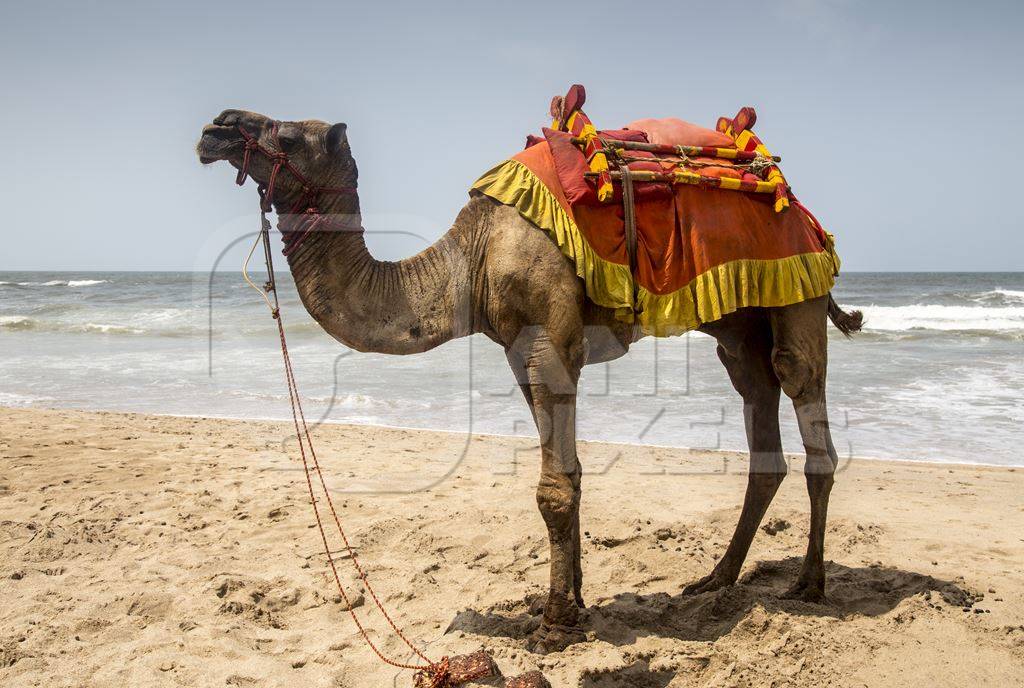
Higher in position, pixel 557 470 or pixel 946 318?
pixel 557 470

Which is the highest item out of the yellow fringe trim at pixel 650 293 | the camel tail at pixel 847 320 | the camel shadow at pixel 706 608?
the yellow fringe trim at pixel 650 293

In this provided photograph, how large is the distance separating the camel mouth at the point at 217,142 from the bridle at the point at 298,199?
43 millimetres

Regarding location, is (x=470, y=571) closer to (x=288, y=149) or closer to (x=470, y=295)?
(x=470, y=295)

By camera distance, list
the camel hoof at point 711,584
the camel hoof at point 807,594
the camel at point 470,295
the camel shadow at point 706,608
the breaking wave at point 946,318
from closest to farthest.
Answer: the camel at point 470,295 → the camel shadow at point 706,608 → the camel hoof at point 807,594 → the camel hoof at point 711,584 → the breaking wave at point 946,318

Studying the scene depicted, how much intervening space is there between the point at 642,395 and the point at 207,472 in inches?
261

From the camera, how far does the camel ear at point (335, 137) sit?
329 cm

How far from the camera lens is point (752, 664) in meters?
3.39

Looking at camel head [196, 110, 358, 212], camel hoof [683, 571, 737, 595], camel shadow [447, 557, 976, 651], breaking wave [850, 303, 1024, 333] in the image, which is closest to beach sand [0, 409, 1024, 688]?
camel shadow [447, 557, 976, 651]

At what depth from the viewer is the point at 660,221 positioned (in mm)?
3605

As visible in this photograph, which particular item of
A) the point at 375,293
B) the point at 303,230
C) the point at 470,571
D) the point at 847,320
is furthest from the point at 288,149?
the point at 847,320

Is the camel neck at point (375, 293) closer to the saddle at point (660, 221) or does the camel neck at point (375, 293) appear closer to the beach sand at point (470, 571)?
the saddle at point (660, 221)

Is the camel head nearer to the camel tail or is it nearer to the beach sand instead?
the beach sand

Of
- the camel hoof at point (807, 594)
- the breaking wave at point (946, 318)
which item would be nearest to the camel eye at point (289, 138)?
the camel hoof at point (807, 594)

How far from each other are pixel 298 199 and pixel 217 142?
0.42 m
